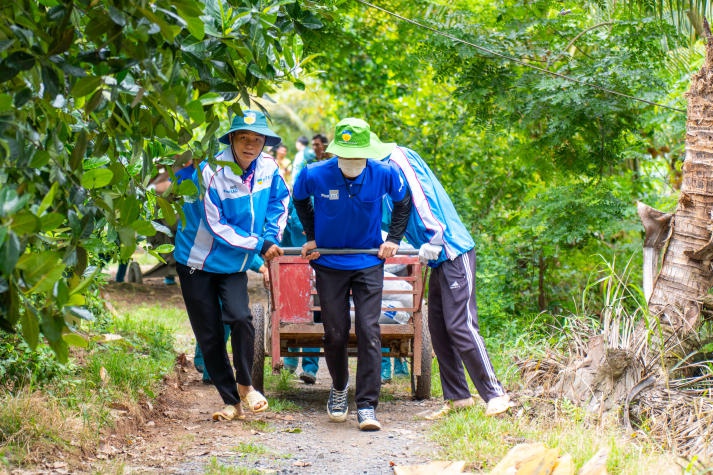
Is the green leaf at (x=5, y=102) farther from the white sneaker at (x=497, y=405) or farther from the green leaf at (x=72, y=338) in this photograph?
the white sneaker at (x=497, y=405)

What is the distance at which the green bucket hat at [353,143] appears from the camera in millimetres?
5785

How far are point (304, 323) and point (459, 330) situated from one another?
4.06 feet

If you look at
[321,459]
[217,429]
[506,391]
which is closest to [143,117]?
[321,459]

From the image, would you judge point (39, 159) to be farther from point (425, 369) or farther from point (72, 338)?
point (425, 369)

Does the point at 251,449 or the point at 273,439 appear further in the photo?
→ the point at 273,439

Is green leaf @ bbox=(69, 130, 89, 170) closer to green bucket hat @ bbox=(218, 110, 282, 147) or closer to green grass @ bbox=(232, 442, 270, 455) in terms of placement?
green bucket hat @ bbox=(218, 110, 282, 147)

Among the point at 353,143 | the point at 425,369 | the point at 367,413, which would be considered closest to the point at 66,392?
the point at 367,413

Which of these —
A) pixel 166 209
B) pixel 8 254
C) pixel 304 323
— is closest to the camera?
pixel 8 254

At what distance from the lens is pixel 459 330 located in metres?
6.13

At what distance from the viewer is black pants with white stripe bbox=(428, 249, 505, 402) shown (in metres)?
6.06

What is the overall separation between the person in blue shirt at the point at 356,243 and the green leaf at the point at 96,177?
258 centimetres

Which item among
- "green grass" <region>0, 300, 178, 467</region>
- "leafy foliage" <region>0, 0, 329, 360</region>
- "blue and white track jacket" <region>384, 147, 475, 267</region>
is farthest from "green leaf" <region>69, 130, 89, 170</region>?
"blue and white track jacket" <region>384, 147, 475, 267</region>

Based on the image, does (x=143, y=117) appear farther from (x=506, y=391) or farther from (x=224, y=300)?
(x=506, y=391)

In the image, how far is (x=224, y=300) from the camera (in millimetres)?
6008
